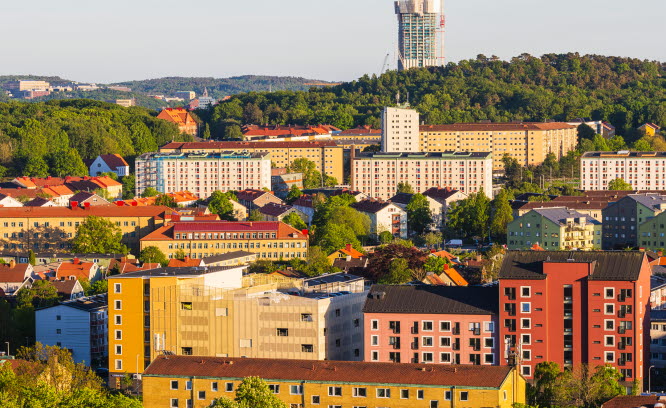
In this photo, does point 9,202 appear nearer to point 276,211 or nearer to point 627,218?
point 276,211

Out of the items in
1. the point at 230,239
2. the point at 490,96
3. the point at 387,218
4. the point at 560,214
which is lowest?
the point at 387,218

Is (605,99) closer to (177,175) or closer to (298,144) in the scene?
(298,144)

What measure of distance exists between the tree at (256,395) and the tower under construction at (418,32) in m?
127

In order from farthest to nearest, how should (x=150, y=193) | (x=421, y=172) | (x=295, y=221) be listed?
(x=421, y=172)
(x=150, y=193)
(x=295, y=221)

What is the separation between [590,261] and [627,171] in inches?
2362

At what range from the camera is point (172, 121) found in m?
123

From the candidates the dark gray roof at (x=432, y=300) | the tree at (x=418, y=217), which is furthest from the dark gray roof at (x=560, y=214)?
the dark gray roof at (x=432, y=300)

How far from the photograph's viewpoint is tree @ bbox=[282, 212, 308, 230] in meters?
72.6

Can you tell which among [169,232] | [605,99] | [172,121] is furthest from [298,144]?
[169,232]

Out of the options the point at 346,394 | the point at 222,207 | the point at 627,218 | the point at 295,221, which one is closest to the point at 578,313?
the point at 346,394

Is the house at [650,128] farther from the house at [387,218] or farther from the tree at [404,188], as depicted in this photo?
the house at [387,218]

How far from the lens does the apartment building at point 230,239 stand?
65.3 m

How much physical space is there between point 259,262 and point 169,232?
24.3 ft

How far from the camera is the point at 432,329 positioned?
38125 millimetres
